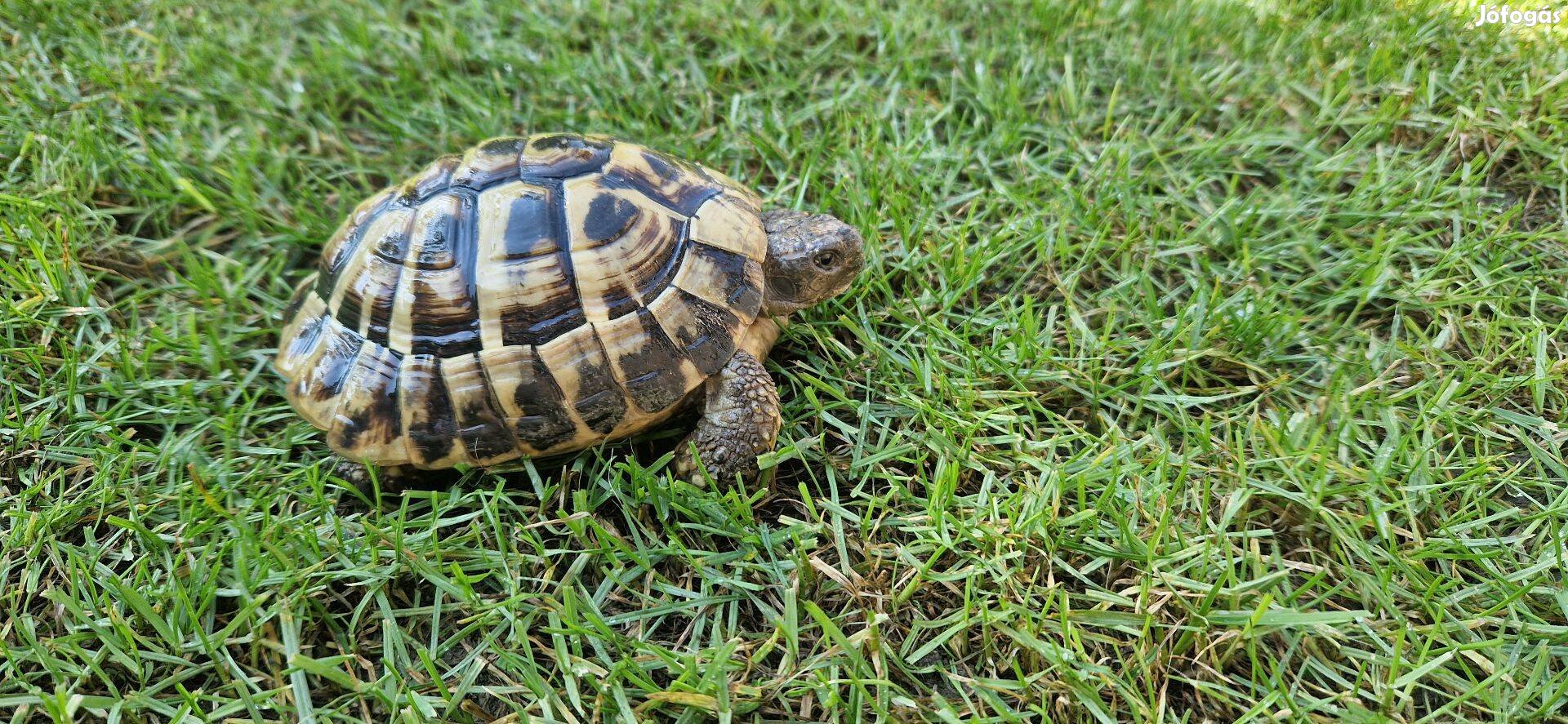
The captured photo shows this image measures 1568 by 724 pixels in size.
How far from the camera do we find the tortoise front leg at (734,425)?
2271mm

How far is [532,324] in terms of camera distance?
2.25 metres

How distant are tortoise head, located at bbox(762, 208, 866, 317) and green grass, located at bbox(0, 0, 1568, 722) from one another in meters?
0.15

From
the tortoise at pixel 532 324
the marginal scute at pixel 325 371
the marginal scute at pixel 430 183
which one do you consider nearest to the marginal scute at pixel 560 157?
the tortoise at pixel 532 324

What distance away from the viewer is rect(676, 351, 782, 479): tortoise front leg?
7.45 feet

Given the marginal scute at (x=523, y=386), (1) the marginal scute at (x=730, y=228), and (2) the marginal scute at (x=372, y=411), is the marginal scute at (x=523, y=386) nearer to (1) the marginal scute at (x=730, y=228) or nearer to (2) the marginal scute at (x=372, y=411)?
(2) the marginal scute at (x=372, y=411)

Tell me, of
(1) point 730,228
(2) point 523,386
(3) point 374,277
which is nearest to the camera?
(2) point 523,386

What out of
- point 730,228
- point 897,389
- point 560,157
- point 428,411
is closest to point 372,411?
point 428,411

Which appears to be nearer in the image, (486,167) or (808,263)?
(486,167)

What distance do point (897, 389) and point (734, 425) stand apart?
1.78 feet

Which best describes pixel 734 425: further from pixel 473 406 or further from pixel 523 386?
pixel 473 406

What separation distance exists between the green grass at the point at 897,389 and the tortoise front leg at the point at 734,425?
12 centimetres

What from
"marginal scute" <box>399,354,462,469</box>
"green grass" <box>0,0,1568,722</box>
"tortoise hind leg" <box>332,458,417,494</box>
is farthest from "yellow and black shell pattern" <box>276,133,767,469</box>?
"green grass" <box>0,0,1568,722</box>

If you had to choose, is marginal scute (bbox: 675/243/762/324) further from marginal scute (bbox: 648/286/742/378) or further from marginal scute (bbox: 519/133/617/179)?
marginal scute (bbox: 519/133/617/179)

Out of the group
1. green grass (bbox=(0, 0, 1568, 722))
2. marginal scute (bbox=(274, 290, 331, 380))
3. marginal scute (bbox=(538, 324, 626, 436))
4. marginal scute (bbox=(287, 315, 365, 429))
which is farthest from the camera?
marginal scute (bbox=(274, 290, 331, 380))
